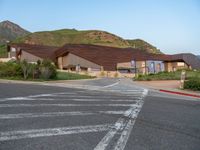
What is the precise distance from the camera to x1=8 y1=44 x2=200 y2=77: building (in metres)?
85.6

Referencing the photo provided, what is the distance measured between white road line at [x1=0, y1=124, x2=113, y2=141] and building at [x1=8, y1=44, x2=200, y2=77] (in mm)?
72518

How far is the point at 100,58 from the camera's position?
293 feet

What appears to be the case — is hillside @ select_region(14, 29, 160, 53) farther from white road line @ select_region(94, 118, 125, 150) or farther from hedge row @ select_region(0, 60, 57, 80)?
white road line @ select_region(94, 118, 125, 150)

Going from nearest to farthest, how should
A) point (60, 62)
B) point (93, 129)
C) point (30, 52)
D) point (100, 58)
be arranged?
point (93, 129) → point (30, 52) → point (100, 58) → point (60, 62)

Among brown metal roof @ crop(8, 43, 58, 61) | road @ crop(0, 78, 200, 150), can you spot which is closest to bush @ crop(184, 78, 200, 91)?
road @ crop(0, 78, 200, 150)

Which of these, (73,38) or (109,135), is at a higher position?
(73,38)

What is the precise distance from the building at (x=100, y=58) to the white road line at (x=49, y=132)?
7252 centimetres

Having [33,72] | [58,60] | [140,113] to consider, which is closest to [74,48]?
[58,60]

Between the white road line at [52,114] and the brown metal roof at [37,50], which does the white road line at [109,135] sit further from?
the brown metal roof at [37,50]

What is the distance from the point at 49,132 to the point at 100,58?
81577 mm

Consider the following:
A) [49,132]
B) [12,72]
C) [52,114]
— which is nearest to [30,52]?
[12,72]

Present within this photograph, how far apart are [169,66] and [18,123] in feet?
300

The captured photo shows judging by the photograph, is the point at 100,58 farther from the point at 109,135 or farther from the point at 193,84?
the point at 109,135

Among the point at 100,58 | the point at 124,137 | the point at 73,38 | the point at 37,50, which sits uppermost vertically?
the point at 73,38
